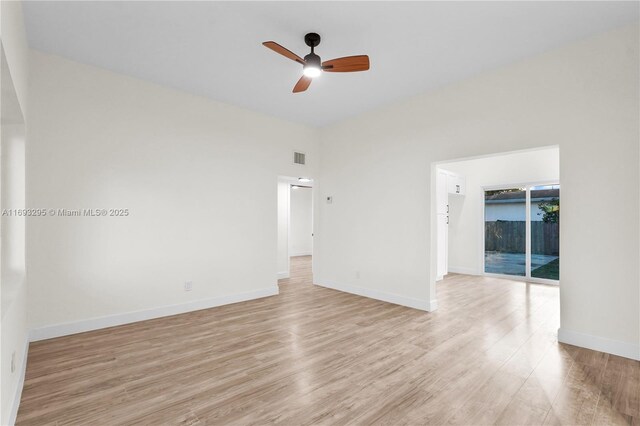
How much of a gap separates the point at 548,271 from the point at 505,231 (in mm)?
1147

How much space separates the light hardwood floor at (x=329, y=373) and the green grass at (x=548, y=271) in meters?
2.64

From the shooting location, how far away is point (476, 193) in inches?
289

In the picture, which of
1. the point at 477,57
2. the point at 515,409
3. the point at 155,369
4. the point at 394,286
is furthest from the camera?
the point at 394,286

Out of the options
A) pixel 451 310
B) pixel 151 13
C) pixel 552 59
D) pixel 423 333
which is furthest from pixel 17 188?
pixel 552 59

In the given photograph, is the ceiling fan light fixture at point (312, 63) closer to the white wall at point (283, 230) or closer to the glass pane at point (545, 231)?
the white wall at point (283, 230)

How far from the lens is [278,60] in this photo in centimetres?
351

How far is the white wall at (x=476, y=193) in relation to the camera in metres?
6.50

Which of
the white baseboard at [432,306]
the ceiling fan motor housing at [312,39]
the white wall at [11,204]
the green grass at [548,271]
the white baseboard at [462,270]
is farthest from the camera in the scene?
the white baseboard at [462,270]

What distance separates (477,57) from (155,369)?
4.54 meters

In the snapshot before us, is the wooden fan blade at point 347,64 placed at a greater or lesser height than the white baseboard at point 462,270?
greater

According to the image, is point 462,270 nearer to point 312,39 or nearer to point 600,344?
point 600,344

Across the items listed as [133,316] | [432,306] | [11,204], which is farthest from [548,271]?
[11,204]

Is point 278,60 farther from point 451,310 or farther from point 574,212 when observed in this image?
point 451,310

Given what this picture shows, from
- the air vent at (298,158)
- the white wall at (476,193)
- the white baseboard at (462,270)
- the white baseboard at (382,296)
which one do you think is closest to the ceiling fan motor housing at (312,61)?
the air vent at (298,158)
